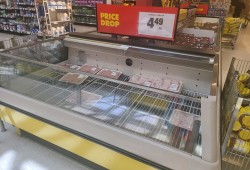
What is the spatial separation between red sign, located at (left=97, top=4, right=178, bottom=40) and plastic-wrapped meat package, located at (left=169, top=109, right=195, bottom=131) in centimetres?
64

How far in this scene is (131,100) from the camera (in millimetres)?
1816

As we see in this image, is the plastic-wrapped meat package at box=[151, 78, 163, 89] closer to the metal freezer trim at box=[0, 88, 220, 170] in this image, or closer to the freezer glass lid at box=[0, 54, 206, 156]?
the freezer glass lid at box=[0, 54, 206, 156]

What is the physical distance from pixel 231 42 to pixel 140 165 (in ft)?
23.3

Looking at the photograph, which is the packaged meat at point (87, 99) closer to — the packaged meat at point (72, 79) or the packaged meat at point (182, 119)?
the packaged meat at point (72, 79)

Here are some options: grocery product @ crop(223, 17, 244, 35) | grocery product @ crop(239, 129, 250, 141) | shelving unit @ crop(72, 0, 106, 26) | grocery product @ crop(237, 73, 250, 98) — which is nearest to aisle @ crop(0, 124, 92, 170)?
grocery product @ crop(239, 129, 250, 141)

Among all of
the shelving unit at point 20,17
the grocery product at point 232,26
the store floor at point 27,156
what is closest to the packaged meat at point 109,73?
the store floor at point 27,156

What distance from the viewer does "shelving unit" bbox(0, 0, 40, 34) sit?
7.31m

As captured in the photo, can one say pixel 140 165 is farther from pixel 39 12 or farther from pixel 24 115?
pixel 39 12

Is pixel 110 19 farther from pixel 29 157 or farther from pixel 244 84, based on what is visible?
pixel 244 84

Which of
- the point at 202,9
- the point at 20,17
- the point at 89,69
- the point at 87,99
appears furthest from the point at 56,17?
the point at 87,99

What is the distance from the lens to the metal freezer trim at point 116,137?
108 centimetres

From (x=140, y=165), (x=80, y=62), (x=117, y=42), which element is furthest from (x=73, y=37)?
(x=140, y=165)

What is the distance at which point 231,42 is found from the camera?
23.0 ft

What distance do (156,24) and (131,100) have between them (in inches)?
28.2
